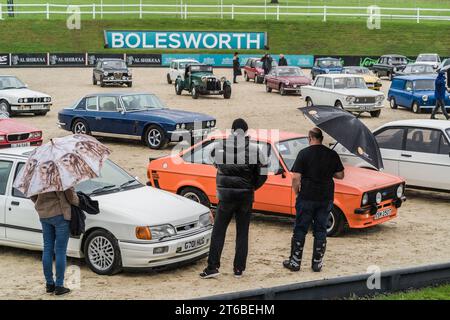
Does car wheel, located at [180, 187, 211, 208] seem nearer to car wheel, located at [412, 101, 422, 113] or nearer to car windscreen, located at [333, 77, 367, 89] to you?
car windscreen, located at [333, 77, 367, 89]

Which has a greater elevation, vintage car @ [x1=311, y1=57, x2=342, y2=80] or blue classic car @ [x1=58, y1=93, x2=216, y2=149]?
vintage car @ [x1=311, y1=57, x2=342, y2=80]

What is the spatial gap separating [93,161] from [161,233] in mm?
1383

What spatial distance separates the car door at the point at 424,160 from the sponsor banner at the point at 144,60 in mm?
40362

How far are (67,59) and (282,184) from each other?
42.6 metres

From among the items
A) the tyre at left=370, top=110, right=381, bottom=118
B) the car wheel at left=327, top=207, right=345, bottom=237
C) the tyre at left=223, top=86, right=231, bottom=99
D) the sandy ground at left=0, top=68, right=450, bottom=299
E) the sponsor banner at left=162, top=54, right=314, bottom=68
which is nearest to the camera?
the sandy ground at left=0, top=68, right=450, bottom=299

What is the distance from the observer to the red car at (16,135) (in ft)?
57.2

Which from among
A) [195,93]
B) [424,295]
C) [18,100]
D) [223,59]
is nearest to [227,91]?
[195,93]

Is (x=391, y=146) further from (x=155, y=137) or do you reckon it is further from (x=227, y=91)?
(x=227, y=91)

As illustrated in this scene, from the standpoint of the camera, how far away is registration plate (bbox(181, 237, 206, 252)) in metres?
9.35

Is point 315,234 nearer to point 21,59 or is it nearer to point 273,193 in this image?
point 273,193

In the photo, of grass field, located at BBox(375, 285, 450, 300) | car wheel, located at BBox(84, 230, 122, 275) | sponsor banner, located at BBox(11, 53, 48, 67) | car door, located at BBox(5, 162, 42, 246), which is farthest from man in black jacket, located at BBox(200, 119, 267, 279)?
sponsor banner, located at BBox(11, 53, 48, 67)

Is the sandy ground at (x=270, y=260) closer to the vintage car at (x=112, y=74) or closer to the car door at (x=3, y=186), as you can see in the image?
the car door at (x=3, y=186)

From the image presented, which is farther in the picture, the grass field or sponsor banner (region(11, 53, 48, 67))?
sponsor banner (region(11, 53, 48, 67))

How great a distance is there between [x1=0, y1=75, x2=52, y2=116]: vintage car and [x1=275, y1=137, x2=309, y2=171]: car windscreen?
15.6m
